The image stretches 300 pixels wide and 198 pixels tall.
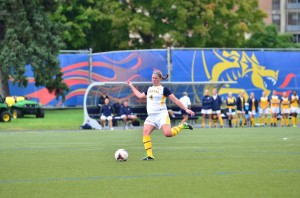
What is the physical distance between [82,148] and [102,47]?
184ft

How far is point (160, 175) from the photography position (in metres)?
15.0

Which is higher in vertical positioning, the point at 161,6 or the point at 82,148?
A: the point at 161,6

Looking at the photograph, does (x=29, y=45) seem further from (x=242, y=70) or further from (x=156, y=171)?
(x=156, y=171)

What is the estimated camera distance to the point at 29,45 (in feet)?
174

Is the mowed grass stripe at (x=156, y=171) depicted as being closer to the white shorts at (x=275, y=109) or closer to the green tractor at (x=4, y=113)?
the green tractor at (x=4, y=113)

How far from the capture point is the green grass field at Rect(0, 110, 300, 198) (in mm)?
12625

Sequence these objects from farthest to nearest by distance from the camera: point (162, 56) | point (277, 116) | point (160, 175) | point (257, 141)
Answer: point (162, 56) < point (277, 116) < point (257, 141) < point (160, 175)

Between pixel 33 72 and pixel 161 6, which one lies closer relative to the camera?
pixel 33 72

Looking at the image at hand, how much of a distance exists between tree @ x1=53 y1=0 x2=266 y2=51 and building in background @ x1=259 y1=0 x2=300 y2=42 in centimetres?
3789

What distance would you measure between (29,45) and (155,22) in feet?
77.4

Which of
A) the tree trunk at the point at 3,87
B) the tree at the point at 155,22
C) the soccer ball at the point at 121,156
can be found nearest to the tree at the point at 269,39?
the tree at the point at 155,22

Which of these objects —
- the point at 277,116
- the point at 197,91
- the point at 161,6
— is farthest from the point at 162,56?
the point at 161,6

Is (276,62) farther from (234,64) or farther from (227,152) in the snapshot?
(227,152)

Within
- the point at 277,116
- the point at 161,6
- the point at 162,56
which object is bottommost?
the point at 277,116
